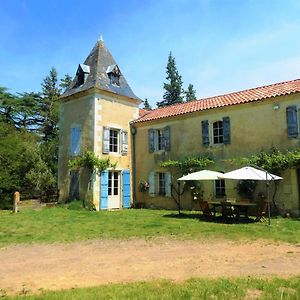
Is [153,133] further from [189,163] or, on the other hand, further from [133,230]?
[133,230]

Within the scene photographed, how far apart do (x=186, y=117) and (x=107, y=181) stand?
5.28 m

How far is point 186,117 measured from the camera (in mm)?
16969

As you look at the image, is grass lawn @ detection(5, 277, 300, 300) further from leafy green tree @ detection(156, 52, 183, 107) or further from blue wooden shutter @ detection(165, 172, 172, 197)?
leafy green tree @ detection(156, 52, 183, 107)

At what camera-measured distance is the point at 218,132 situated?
52.3 ft

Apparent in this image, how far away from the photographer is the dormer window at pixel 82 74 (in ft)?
63.1

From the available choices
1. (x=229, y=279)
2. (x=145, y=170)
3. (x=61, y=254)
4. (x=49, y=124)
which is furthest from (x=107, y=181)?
(x=49, y=124)

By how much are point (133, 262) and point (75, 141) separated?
1302 centimetres

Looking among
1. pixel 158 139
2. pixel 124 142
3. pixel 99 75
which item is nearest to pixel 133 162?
pixel 124 142

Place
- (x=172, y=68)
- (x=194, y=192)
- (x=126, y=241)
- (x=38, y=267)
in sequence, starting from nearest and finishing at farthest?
(x=38, y=267), (x=126, y=241), (x=194, y=192), (x=172, y=68)

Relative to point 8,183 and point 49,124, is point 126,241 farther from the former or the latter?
point 49,124

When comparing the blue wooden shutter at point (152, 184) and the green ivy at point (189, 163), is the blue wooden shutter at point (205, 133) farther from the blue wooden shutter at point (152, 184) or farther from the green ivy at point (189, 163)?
the blue wooden shutter at point (152, 184)

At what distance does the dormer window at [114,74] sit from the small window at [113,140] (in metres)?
2.89

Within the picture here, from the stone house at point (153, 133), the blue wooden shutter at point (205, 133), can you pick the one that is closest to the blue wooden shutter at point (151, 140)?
the stone house at point (153, 133)

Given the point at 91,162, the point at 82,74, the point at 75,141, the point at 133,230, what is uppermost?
the point at 82,74
